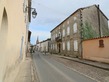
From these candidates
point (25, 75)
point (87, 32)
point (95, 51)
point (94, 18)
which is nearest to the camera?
point (25, 75)

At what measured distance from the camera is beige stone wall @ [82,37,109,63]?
52.4 ft

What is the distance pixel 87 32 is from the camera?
79.3 ft

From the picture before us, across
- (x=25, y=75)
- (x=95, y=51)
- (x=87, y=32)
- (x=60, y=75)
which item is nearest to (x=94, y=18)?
(x=87, y=32)

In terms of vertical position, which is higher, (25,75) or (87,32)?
(87,32)

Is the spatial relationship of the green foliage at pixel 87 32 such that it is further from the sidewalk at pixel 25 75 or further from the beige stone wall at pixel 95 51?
the sidewalk at pixel 25 75

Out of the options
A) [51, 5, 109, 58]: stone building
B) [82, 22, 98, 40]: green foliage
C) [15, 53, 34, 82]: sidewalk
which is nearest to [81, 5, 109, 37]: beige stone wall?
[51, 5, 109, 58]: stone building

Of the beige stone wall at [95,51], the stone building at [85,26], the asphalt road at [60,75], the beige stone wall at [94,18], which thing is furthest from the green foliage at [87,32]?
the asphalt road at [60,75]

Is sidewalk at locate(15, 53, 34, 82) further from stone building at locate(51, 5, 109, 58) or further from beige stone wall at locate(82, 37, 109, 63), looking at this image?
stone building at locate(51, 5, 109, 58)

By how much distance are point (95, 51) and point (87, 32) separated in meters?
Result: 6.61

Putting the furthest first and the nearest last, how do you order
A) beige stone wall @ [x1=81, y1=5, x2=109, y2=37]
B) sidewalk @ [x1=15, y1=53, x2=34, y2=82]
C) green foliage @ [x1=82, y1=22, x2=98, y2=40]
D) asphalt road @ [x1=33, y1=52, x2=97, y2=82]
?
beige stone wall @ [x1=81, y1=5, x2=109, y2=37], green foliage @ [x1=82, y1=22, x2=98, y2=40], asphalt road @ [x1=33, y1=52, x2=97, y2=82], sidewalk @ [x1=15, y1=53, x2=34, y2=82]

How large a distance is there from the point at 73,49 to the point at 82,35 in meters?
4.29

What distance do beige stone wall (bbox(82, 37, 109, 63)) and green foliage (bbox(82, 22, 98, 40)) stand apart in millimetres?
2419

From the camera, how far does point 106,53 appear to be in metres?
15.9

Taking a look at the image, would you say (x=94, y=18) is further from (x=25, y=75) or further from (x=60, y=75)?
(x=25, y=75)
